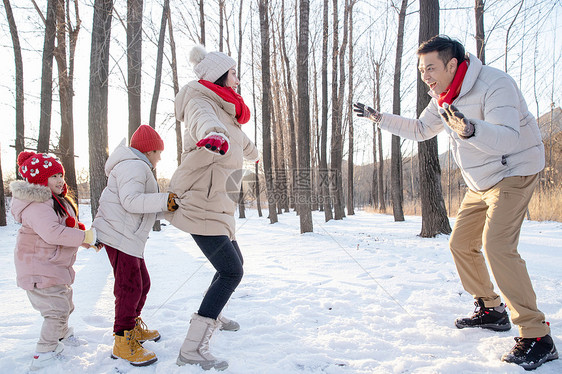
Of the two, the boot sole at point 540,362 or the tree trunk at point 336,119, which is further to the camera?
the tree trunk at point 336,119

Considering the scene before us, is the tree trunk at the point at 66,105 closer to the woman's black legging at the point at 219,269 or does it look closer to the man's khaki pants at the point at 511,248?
the woman's black legging at the point at 219,269

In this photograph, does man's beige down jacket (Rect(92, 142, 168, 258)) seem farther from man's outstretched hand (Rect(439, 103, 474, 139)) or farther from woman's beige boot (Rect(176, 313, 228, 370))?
man's outstretched hand (Rect(439, 103, 474, 139))

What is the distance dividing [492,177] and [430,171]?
4694 mm

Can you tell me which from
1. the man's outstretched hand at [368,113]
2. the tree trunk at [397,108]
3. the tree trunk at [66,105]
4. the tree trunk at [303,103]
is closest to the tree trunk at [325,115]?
the tree trunk at [397,108]

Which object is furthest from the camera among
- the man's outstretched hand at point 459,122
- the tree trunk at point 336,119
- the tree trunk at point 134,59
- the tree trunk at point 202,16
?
the tree trunk at point 336,119

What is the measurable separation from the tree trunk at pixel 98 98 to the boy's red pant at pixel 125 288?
15.3ft

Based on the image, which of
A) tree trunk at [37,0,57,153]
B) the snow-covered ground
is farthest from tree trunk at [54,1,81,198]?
the snow-covered ground

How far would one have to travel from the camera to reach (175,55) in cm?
1263

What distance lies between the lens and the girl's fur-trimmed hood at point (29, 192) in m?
2.07

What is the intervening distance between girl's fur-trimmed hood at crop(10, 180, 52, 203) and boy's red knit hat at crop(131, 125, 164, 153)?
0.66 m

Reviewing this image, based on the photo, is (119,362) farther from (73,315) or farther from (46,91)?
(46,91)

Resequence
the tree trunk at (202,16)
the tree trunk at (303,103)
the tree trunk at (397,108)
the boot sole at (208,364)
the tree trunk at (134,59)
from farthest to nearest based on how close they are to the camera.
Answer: the tree trunk at (202,16) → the tree trunk at (397,108) → the tree trunk at (303,103) → the tree trunk at (134,59) → the boot sole at (208,364)

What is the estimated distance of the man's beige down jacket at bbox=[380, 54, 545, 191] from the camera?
184 cm

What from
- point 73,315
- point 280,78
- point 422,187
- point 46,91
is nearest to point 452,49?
point 73,315
